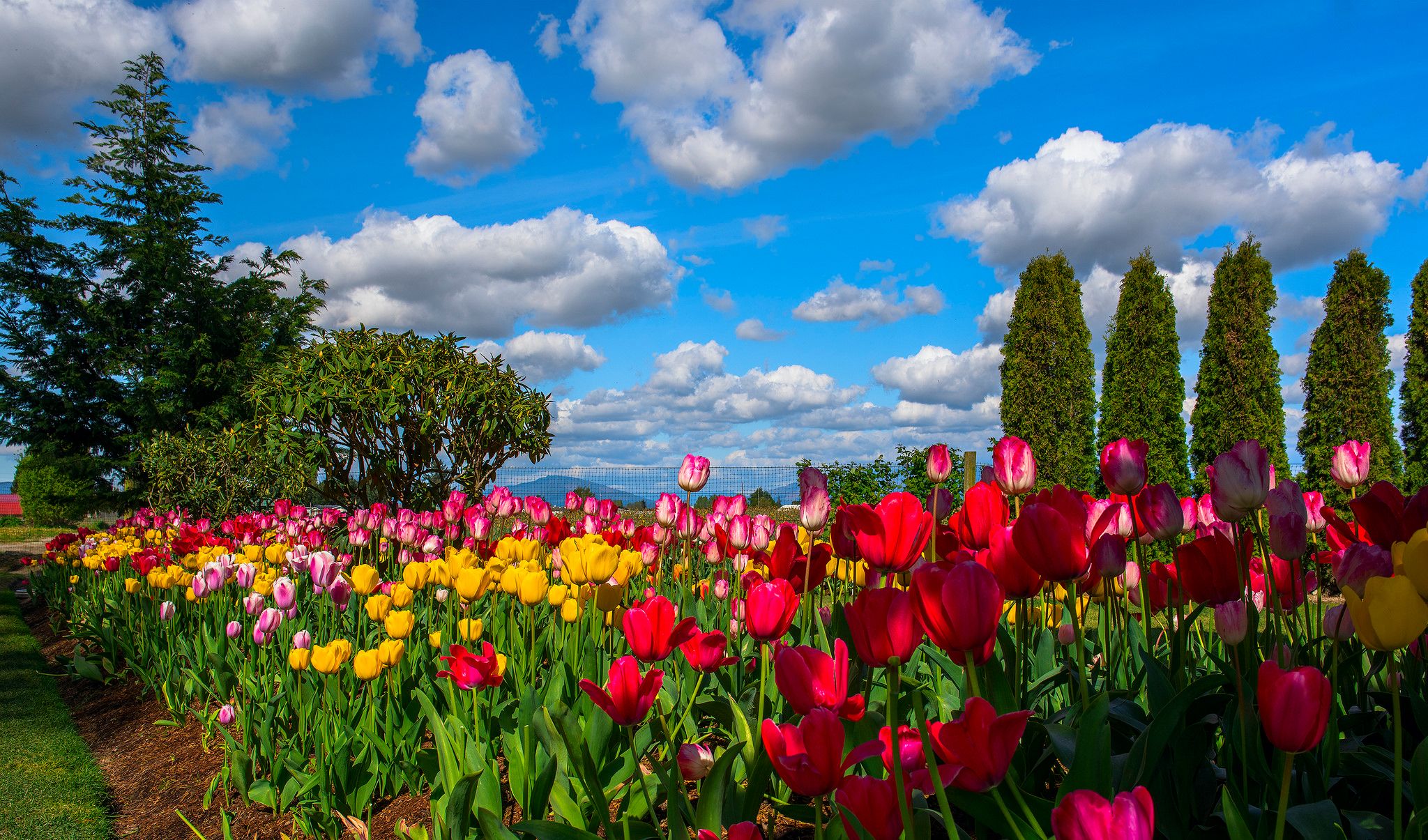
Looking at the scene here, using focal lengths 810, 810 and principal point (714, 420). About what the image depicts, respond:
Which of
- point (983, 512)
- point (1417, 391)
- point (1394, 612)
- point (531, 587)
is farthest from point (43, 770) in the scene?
point (1417, 391)

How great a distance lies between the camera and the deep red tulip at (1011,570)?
4.18 ft

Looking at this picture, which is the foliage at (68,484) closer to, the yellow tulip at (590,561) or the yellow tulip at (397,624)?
the yellow tulip at (397,624)

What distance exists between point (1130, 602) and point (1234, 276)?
10.7 m

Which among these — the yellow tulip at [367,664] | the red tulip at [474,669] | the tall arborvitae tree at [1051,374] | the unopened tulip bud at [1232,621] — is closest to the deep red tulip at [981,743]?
the unopened tulip bud at [1232,621]

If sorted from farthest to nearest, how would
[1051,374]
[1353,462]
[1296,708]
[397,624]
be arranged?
[1051,374], [397,624], [1353,462], [1296,708]

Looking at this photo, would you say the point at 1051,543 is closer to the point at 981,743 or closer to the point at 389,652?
the point at 981,743

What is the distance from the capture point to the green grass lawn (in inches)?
130

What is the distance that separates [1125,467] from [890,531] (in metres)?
0.62

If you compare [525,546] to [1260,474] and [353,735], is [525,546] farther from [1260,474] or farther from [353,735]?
[1260,474]

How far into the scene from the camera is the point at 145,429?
810 inches

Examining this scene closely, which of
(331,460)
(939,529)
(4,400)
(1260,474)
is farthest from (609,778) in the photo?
(4,400)

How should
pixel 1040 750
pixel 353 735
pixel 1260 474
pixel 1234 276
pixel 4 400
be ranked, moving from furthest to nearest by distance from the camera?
pixel 4 400
pixel 1234 276
pixel 353 735
pixel 1040 750
pixel 1260 474

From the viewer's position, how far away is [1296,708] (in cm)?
90

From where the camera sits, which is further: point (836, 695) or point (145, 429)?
point (145, 429)
